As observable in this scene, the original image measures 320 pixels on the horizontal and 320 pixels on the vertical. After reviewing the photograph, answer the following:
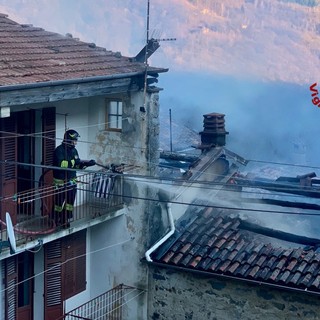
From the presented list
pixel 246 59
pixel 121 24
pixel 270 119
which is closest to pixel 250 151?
pixel 270 119

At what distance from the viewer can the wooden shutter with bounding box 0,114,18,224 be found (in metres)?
12.4

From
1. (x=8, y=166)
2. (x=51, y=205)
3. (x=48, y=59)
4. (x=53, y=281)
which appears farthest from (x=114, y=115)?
(x=53, y=281)

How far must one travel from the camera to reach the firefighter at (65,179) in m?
12.9

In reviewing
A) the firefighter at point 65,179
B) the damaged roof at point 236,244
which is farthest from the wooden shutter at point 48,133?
the damaged roof at point 236,244

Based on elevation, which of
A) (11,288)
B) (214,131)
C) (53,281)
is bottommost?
(53,281)

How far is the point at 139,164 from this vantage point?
1462 cm

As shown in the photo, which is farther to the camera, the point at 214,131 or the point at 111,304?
the point at 214,131

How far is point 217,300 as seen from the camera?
1362cm

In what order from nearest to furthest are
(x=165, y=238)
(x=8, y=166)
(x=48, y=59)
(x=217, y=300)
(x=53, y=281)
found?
(x=8, y=166) < (x=48, y=59) < (x=217, y=300) < (x=53, y=281) < (x=165, y=238)

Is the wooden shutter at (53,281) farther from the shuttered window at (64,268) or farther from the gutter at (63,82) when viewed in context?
the gutter at (63,82)

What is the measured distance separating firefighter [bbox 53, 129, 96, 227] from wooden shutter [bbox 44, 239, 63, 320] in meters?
0.84

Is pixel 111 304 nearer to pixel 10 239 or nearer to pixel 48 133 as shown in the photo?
pixel 48 133

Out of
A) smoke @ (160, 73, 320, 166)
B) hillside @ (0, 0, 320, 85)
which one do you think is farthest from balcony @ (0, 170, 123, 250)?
hillside @ (0, 0, 320, 85)

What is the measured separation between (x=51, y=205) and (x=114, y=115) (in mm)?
2678
